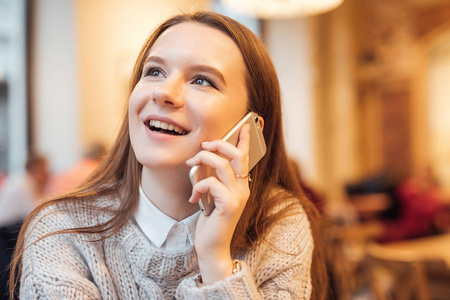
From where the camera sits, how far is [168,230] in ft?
3.71

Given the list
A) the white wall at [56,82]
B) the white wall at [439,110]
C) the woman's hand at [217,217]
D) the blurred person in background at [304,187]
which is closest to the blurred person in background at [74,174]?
the white wall at [56,82]

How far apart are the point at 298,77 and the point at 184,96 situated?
6106 mm

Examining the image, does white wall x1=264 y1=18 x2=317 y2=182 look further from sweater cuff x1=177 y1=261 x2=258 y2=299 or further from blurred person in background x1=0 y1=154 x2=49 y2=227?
sweater cuff x1=177 y1=261 x2=258 y2=299

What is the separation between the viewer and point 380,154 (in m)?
9.07

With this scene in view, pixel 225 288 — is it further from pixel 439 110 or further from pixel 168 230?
pixel 439 110

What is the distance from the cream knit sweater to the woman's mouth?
0.86ft

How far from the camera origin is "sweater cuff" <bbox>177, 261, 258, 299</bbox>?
3.20 feet

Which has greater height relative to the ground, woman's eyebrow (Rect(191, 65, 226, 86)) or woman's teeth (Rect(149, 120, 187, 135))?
woman's eyebrow (Rect(191, 65, 226, 86))

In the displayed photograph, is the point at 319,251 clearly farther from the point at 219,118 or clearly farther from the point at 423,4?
the point at 423,4

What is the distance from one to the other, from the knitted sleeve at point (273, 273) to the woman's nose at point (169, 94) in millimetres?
405

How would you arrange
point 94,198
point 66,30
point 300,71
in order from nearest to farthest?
point 94,198 < point 66,30 < point 300,71

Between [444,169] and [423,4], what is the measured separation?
3.22m

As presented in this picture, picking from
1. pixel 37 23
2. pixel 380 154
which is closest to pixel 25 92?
pixel 37 23

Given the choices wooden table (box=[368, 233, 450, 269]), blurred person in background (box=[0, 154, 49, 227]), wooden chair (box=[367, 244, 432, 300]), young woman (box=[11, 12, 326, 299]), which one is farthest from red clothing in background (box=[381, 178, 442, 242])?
young woman (box=[11, 12, 326, 299])
